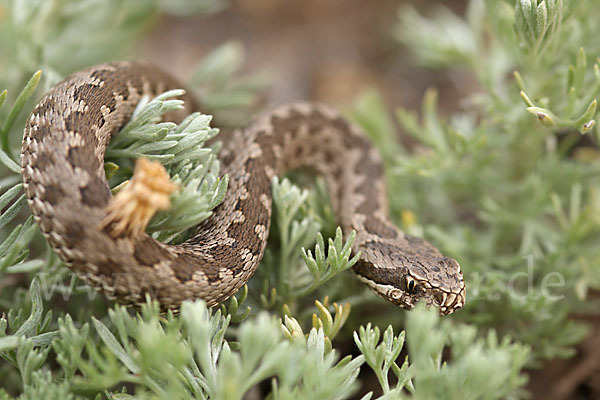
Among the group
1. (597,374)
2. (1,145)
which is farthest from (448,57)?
(1,145)

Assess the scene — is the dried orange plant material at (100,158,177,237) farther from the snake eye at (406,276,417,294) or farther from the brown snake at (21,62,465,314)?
the snake eye at (406,276,417,294)

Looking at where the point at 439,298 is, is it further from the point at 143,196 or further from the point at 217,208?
the point at 143,196

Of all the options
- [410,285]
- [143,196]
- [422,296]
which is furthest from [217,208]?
[422,296]

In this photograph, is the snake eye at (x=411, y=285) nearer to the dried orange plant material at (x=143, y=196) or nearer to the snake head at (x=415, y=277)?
the snake head at (x=415, y=277)

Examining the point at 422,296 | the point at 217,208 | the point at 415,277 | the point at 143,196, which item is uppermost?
the point at 143,196

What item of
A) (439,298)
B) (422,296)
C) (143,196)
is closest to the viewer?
(143,196)

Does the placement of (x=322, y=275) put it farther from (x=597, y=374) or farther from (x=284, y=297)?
(x=597, y=374)

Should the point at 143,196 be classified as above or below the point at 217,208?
above

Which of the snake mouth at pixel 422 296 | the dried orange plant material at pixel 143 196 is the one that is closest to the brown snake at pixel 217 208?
the snake mouth at pixel 422 296

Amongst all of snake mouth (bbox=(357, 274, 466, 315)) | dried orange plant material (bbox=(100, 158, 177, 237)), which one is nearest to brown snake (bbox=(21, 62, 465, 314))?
snake mouth (bbox=(357, 274, 466, 315))
